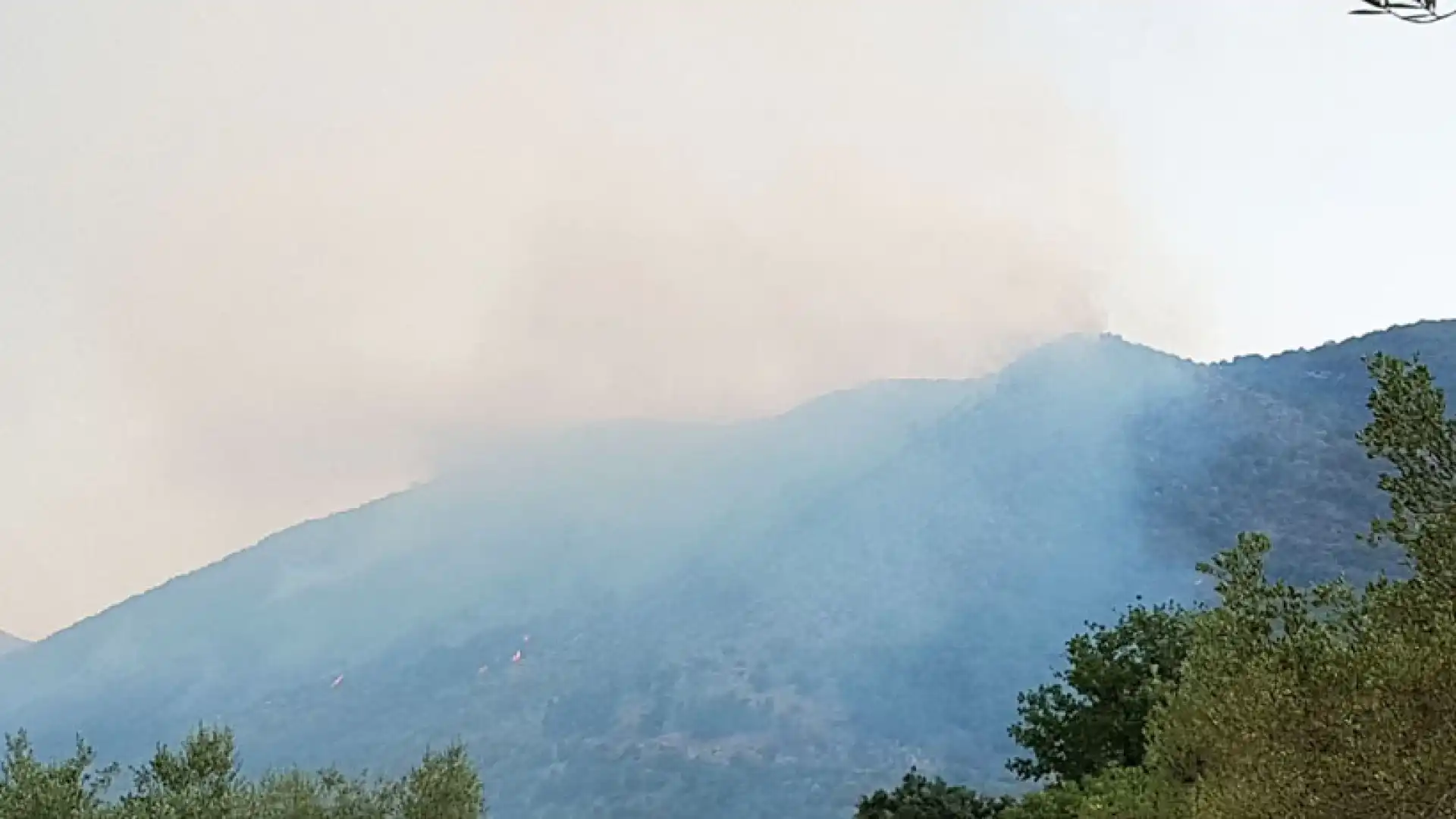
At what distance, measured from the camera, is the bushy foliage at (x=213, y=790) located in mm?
32406

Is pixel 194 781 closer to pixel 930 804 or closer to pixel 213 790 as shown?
pixel 213 790

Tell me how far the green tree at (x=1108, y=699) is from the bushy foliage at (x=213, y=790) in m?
25.2

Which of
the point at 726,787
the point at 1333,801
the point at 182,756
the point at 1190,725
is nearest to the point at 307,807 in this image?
the point at 182,756

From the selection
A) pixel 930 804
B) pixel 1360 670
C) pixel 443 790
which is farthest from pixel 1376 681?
pixel 930 804

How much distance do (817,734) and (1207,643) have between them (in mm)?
177854

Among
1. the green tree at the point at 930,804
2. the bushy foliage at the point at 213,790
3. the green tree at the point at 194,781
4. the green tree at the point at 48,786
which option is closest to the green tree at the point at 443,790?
the bushy foliage at the point at 213,790

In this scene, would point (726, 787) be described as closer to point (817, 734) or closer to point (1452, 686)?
point (817, 734)

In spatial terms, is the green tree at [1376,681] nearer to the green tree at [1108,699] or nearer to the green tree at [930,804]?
the green tree at [1108,699]

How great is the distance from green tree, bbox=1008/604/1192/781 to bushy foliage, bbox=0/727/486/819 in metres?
25.2

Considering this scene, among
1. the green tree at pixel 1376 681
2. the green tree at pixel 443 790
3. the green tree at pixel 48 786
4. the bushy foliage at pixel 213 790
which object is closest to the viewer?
the green tree at pixel 1376 681

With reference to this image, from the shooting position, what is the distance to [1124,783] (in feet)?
109

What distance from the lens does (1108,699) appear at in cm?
4869

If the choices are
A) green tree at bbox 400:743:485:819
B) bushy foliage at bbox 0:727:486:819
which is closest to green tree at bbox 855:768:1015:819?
bushy foliage at bbox 0:727:486:819

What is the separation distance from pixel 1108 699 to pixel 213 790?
3500 cm
